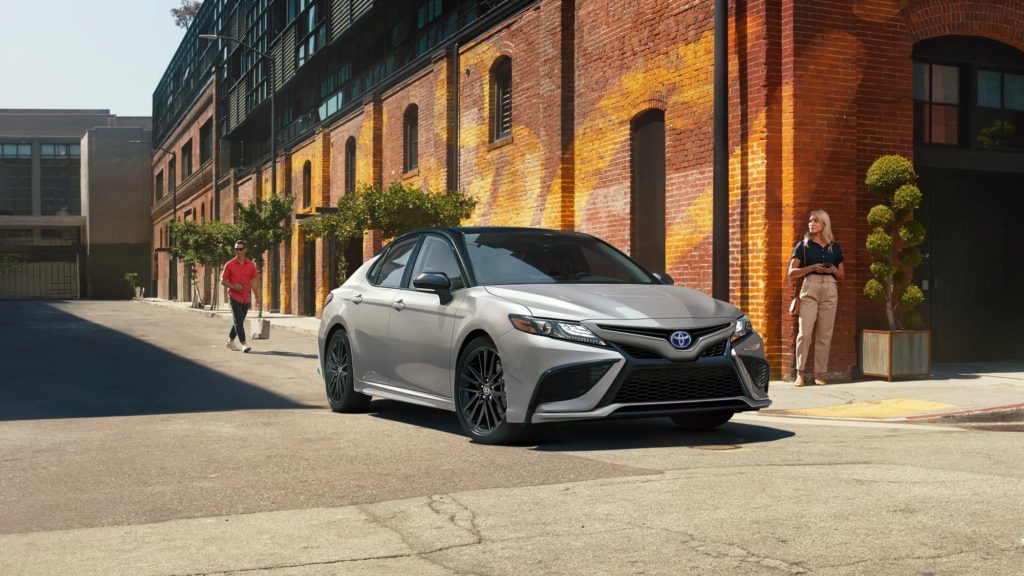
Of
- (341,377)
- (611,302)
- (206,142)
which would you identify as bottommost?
(341,377)

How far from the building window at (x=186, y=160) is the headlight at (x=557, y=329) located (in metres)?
65.8

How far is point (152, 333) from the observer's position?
25.4 metres

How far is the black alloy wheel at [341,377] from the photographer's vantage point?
993 cm

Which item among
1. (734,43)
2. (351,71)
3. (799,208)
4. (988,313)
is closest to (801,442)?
(799,208)

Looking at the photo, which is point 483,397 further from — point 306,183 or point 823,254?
point 306,183

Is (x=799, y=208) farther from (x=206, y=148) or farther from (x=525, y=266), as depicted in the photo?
(x=206, y=148)

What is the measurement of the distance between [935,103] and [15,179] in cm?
9754

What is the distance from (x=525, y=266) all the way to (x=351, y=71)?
2728 centimetres

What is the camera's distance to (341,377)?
1007 centimetres

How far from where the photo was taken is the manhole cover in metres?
9.30

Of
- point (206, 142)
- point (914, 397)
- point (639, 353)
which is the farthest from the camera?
point (206, 142)

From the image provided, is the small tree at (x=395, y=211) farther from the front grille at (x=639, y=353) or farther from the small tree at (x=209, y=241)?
the small tree at (x=209, y=241)

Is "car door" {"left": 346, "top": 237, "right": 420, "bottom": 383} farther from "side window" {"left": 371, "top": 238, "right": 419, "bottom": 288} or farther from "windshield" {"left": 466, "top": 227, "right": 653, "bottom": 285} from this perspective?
"windshield" {"left": 466, "top": 227, "right": 653, "bottom": 285}

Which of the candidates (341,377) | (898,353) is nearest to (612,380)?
(341,377)
